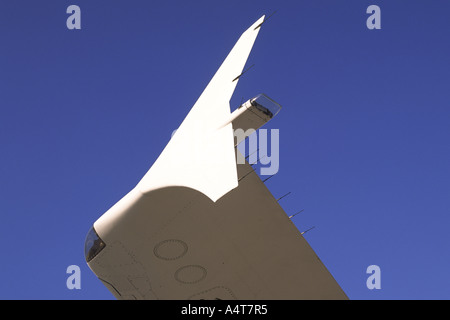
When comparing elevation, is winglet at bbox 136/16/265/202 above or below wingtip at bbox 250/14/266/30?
below

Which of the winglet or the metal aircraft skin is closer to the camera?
the winglet

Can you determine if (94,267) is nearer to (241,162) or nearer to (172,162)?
(172,162)

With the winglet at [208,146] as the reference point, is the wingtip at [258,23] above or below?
above

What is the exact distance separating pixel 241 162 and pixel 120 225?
420cm

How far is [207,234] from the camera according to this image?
13.7m

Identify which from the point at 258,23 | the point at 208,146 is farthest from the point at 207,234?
the point at 258,23

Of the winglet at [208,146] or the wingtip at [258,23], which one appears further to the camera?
the wingtip at [258,23]

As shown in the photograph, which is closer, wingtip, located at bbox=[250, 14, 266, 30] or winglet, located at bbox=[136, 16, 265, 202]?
winglet, located at bbox=[136, 16, 265, 202]

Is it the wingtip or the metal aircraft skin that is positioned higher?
the wingtip

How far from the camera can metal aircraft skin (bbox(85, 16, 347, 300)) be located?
40.5ft

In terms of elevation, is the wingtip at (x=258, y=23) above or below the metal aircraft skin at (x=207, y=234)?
above

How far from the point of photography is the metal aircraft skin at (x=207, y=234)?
1234 cm
